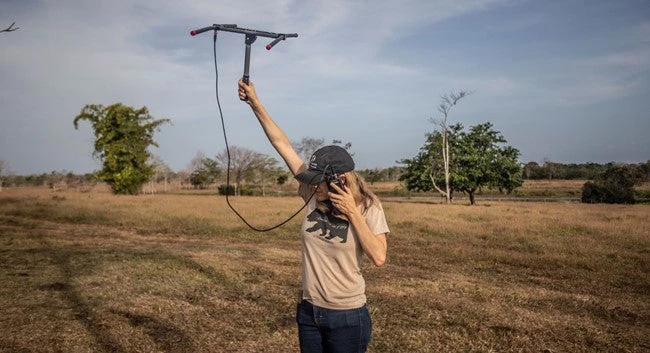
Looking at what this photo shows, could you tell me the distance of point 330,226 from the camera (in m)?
2.56

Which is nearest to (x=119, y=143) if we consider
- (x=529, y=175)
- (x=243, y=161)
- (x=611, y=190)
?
(x=243, y=161)

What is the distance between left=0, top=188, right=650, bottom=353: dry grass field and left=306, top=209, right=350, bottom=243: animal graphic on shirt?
11.8 feet

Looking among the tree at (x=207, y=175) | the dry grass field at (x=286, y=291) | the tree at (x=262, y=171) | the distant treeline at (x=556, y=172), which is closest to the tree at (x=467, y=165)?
the dry grass field at (x=286, y=291)

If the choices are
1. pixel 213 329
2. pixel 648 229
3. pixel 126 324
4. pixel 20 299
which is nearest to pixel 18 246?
pixel 20 299

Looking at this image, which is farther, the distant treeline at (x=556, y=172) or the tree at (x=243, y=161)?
the distant treeline at (x=556, y=172)

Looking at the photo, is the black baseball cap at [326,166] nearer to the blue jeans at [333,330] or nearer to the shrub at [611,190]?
the blue jeans at [333,330]

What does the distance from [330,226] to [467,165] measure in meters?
38.8

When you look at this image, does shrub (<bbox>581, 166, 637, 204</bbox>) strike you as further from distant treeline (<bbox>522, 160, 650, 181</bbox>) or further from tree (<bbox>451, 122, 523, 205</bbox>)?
distant treeline (<bbox>522, 160, 650, 181</bbox>)

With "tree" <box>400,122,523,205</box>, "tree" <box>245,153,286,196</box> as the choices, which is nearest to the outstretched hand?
"tree" <box>400,122,523,205</box>

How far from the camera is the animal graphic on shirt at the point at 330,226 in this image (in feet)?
8.34

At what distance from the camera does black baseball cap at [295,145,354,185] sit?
8.37ft

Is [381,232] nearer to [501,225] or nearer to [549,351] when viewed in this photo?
[549,351]

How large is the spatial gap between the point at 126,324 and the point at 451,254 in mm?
10253

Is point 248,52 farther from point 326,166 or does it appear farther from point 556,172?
point 556,172
